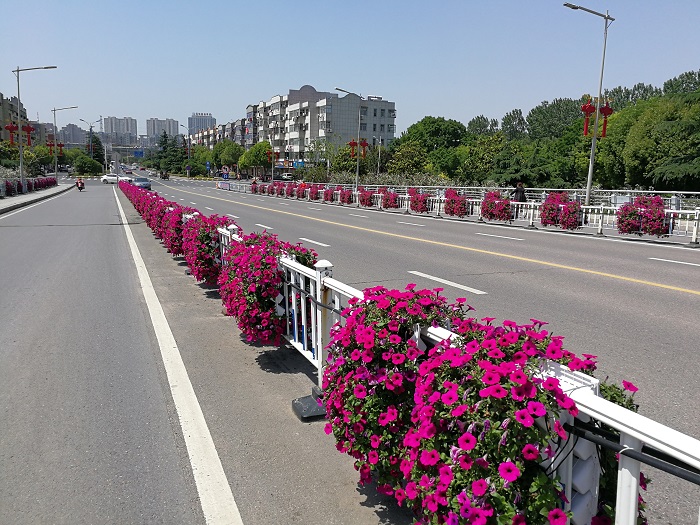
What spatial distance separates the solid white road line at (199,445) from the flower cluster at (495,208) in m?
18.4

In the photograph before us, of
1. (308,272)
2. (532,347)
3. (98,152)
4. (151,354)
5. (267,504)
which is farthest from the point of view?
(98,152)

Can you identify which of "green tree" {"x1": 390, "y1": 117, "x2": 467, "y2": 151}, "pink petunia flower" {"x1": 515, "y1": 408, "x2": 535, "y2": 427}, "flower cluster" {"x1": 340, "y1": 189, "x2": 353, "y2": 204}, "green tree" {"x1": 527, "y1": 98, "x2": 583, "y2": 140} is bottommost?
"flower cluster" {"x1": 340, "y1": 189, "x2": 353, "y2": 204}

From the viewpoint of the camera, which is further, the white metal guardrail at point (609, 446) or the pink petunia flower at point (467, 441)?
the pink petunia flower at point (467, 441)

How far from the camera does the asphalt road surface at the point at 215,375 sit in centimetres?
329

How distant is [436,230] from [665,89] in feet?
342

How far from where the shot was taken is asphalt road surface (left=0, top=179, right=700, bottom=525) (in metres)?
3.29

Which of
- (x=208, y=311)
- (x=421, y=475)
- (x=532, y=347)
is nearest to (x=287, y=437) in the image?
(x=421, y=475)

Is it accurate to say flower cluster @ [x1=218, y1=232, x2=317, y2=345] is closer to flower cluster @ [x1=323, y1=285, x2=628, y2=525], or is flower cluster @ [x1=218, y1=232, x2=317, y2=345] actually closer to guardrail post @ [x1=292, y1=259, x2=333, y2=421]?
Result: guardrail post @ [x1=292, y1=259, x2=333, y2=421]

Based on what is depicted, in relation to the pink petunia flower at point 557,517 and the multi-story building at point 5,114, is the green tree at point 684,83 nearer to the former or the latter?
the pink petunia flower at point 557,517

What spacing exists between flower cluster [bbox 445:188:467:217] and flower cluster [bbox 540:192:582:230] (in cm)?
509

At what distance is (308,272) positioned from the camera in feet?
15.8

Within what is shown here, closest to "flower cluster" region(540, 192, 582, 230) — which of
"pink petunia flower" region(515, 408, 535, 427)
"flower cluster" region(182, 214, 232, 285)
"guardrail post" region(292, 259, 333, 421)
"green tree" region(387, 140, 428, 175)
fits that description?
"flower cluster" region(182, 214, 232, 285)

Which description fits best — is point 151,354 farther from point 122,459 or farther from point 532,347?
point 532,347

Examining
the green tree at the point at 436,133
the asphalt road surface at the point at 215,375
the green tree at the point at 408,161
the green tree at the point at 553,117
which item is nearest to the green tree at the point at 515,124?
the green tree at the point at 553,117
